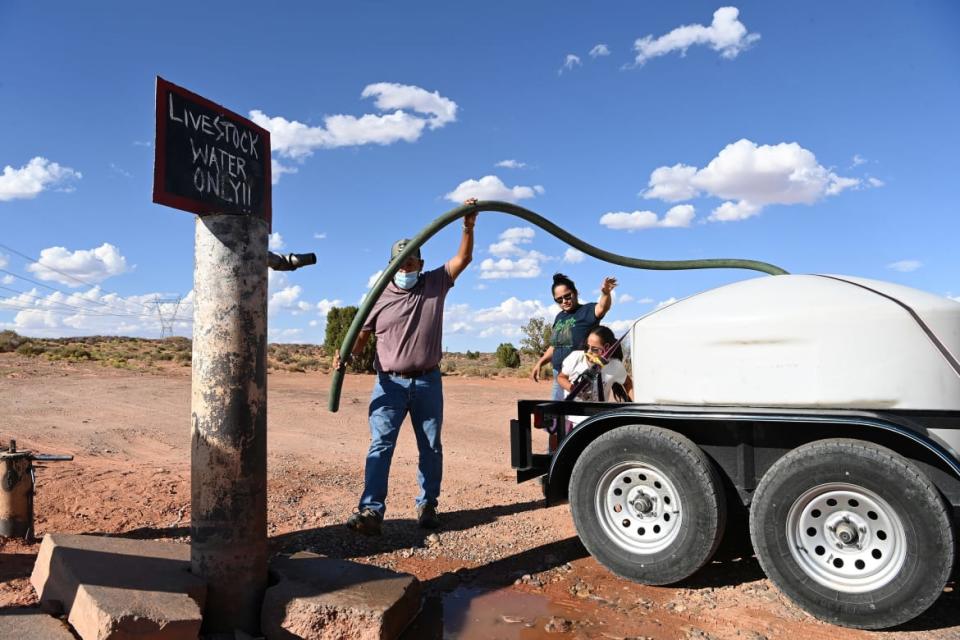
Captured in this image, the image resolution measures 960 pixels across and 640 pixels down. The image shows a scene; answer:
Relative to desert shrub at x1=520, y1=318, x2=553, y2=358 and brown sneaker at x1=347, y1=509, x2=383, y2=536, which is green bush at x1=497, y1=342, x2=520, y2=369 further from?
brown sneaker at x1=347, y1=509, x2=383, y2=536

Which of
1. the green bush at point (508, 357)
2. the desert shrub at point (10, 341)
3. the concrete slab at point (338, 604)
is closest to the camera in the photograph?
the concrete slab at point (338, 604)

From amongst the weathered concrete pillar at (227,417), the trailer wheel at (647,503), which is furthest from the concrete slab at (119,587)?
the trailer wheel at (647,503)

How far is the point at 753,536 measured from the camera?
4.02 m

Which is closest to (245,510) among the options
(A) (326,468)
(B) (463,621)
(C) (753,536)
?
(B) (463,621)

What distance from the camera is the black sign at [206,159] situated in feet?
11.4

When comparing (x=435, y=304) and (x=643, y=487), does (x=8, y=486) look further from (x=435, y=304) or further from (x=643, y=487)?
(x=643, y=487)

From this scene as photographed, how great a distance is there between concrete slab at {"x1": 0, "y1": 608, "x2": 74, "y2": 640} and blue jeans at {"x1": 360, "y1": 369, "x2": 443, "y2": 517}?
2.37 meters

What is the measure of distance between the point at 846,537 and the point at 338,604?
8.72ft

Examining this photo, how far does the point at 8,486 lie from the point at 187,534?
3.99ft

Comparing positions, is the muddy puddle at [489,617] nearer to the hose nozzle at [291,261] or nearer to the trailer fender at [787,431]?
the trailer fender at [787,431]

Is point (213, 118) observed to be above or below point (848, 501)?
above

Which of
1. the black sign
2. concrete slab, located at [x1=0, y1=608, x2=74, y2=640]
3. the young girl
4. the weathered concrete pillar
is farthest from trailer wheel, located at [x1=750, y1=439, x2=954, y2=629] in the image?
concrete slab, located at [x1=0, y1=608, x2=74, y2=640]

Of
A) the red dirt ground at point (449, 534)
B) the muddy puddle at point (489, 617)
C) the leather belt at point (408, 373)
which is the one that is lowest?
the muddy puddle at point (489, 617)

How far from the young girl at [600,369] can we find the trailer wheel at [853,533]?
1.86 m
